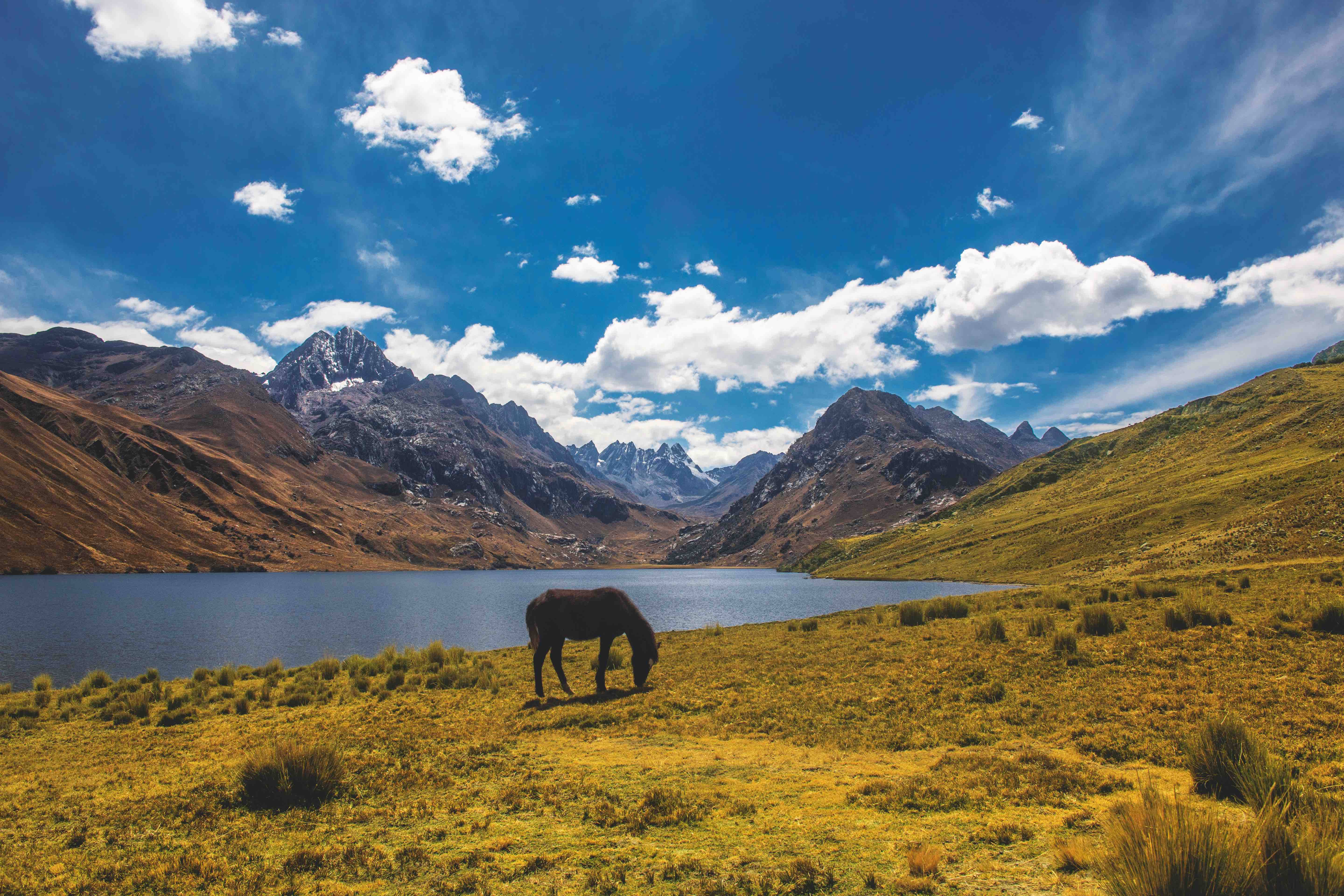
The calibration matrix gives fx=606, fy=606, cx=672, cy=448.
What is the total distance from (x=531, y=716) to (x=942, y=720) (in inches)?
452

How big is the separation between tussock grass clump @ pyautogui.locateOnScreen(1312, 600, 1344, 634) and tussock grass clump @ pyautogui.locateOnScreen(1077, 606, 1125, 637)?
496 cm

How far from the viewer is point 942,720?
49.3 ft

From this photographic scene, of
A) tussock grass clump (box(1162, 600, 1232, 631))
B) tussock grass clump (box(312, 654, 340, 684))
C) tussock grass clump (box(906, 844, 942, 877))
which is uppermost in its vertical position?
tussock grass clump (box(906, 844, 942, 877))

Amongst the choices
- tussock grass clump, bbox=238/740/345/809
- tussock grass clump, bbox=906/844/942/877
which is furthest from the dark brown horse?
tussock grass clump, bbox=906/844/942/877

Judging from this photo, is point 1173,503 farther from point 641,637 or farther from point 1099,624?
point 641,637

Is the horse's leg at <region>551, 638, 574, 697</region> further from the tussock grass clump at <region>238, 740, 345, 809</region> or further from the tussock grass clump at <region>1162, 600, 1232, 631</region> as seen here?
the tussock grass clump at <region>1162, 600, 1232, 631</region>

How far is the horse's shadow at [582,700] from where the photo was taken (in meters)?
19.3

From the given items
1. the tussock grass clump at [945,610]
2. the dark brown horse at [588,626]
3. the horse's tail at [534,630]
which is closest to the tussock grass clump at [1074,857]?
the dark brown horse at [588,626]

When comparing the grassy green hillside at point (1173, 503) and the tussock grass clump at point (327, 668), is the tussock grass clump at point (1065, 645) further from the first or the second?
the tussock grass clump at point (327, 668)

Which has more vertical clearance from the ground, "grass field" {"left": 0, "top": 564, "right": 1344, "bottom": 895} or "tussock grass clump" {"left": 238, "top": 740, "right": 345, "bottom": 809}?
"tussock grass clump" {"left": 238, "top": 740, "right": 345, "bottom": 809}

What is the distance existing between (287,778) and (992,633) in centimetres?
2300

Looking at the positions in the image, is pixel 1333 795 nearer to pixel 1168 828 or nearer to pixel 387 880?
pixel 1168 828

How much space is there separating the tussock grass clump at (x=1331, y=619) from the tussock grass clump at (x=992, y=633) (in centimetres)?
852

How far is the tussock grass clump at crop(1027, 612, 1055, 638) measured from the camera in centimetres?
2280
